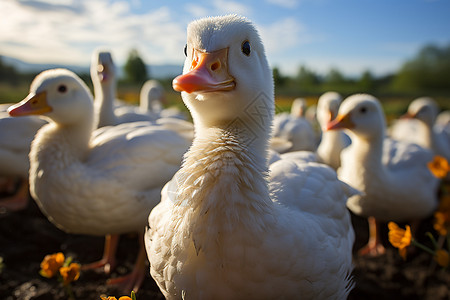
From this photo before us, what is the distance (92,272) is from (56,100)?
1.43 metres

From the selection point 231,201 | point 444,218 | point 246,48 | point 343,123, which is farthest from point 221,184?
point 343,123

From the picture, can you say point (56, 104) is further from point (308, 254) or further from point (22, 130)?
point (308, 254)

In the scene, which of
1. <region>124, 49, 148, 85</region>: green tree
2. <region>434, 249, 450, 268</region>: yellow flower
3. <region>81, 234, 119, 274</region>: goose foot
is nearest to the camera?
<region>434, 249, 450, 268</region>: yellow flower

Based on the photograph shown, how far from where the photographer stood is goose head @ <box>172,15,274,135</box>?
3.92ft

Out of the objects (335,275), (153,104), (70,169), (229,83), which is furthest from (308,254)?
(153,104)

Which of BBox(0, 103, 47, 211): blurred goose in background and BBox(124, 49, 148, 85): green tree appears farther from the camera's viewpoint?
BBox(124, 49, 148, 85): green tree

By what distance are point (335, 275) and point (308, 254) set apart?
289mm

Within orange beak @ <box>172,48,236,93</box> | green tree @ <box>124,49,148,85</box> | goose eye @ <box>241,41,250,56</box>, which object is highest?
goose eye @ <box>241,41,250,56</box>

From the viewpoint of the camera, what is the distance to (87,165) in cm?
243

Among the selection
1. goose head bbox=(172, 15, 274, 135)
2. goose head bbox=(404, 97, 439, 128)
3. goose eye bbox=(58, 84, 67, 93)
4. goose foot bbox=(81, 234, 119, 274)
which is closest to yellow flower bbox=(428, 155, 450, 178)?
goose head bbox=(172, 15, 274, 135)

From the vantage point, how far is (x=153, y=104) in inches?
299

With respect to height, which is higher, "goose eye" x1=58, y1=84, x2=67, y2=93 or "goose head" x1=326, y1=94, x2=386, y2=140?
"goose eye" x1=58, y1=84, x2=67, y2=93

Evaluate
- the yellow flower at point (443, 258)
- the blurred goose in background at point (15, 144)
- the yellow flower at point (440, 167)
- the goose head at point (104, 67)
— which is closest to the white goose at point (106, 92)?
the goose head at point (104, 67)

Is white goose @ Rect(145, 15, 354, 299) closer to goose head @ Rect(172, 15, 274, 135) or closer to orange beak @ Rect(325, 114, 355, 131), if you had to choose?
goose head @ Rect(172, 15, 274, 135)
